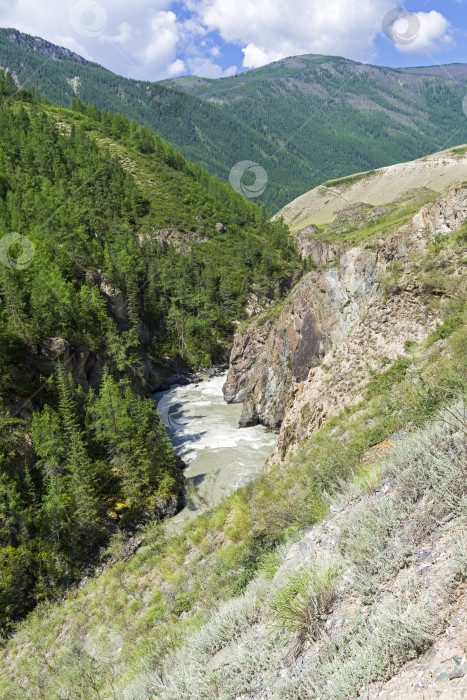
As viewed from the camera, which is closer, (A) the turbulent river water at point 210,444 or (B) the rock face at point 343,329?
(B) the rock face at point 343,329

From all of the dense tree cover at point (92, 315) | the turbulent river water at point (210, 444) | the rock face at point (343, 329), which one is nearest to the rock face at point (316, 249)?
the dense tree cover at point (92, 315)

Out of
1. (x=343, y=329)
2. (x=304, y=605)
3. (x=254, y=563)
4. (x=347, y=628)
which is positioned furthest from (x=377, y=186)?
(x=347, y=628)

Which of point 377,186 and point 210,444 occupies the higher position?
point 377,186

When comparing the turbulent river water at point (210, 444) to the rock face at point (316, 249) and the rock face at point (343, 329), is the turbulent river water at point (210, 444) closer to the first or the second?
the rock face at point (343, 329)

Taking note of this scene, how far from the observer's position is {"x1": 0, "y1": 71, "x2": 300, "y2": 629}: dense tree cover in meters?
20.4

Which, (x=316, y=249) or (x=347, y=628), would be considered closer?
(x=347, y=628)

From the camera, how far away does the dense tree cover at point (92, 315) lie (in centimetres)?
2044

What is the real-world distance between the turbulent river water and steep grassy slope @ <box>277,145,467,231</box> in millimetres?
115994

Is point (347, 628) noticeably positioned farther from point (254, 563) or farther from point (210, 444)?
point (210, 444)

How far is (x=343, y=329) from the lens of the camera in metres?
23.9

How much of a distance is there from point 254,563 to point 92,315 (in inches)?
1415

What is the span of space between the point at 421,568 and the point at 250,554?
16.4 ft

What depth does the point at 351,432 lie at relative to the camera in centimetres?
1112

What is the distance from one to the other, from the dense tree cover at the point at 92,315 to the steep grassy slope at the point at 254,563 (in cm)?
580
